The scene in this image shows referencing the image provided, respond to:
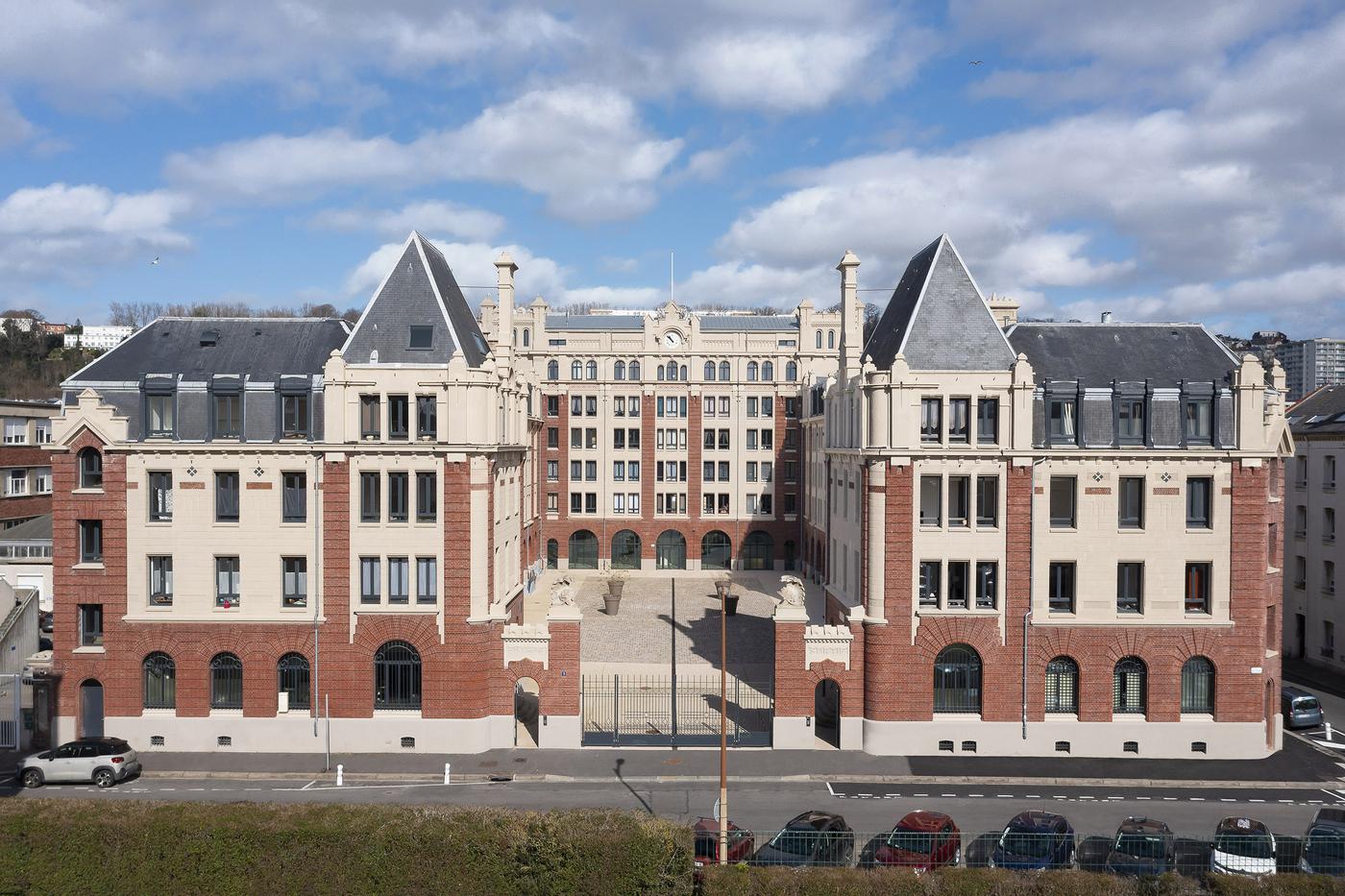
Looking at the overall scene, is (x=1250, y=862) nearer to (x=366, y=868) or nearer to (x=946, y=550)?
(x=946, y=550)

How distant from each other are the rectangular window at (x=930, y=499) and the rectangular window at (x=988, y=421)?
2377mm

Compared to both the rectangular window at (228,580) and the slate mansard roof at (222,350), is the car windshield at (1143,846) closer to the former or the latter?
the rectangular window at (228,580)

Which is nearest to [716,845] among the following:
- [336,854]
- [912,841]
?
[912,841]

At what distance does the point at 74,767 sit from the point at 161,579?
7294 millimetres

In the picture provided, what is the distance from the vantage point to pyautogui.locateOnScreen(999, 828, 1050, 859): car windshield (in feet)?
81.8

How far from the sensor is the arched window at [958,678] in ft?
117

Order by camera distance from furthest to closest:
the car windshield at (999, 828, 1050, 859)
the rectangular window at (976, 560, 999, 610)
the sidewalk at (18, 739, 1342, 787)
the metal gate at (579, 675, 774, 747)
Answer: the metal gate at (579, 675, 774, 747), the rectangular window at (976, 560, 999, 610), the sidewalk at (18, 739, 1342, 787), the car windshield at (999, 828, 1050, 859)

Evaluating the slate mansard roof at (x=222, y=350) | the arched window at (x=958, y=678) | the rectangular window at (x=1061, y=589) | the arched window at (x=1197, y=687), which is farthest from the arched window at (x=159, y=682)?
the arched window at (x=1197, y=687)

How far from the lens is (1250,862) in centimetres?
2445

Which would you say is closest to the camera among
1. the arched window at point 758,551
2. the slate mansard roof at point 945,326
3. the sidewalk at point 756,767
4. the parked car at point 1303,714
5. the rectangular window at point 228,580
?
the sidewalk at point 756,767

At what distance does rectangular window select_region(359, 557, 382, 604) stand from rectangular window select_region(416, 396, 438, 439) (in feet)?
17.7

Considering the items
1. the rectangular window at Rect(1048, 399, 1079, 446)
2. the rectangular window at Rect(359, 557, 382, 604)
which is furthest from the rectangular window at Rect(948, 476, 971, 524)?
the rectangular window at Rect(359, 557, 382, 604)

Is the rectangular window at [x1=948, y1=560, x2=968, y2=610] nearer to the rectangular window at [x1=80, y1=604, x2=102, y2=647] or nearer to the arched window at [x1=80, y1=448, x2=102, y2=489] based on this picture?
the rectangular window at [x1=80, y1=604, x2=102, y2=647]

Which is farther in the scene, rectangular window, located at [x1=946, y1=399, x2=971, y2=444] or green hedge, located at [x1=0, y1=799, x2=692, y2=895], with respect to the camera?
rectangular window, located at [x1=946, y1=399, x2=971, y2=444]
